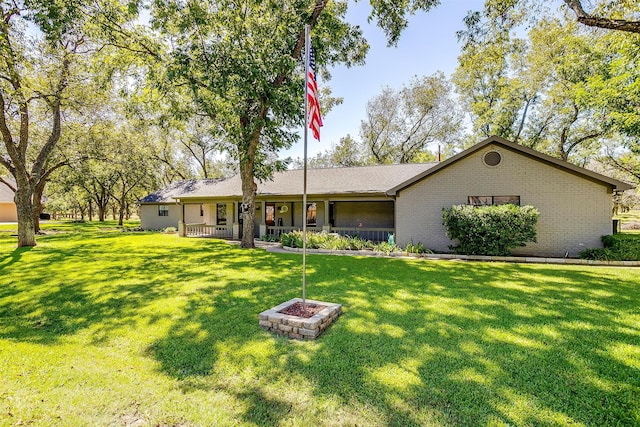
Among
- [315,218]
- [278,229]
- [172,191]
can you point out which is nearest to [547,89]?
[315,218]

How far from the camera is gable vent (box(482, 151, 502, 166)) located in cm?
1127

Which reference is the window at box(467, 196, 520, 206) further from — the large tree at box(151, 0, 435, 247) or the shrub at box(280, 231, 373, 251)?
the large tree at box(151, 0, 435, 247)

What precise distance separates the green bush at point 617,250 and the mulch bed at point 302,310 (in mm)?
10135

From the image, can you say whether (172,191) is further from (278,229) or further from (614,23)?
(614,23)

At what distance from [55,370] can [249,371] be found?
93.6 inches

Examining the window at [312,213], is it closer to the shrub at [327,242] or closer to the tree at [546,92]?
the shrub at [327,242]

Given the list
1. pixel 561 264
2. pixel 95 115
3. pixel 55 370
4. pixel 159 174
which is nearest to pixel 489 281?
pixel 561 264

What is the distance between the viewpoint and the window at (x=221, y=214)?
22922 millimetres

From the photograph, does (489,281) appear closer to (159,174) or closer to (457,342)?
(457,342)

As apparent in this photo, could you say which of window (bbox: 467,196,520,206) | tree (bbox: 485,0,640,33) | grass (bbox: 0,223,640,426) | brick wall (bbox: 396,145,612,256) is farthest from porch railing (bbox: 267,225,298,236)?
tree (bbox: 485,0,640,33)

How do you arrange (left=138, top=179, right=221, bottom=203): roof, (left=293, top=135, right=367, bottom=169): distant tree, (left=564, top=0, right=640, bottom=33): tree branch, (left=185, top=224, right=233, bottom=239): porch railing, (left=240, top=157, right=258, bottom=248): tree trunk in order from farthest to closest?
(left=293, top=135, right=367, bottom=169): distant tree, (left=138, top=179, right=221, bottom=203): roof, (left=185, top=224, right=233, bottom=239): porch railing, (left=240, top=157, right=258, bottom=248): tree trunk, (left=564, top=0, right=640, bottom=33): tree branch

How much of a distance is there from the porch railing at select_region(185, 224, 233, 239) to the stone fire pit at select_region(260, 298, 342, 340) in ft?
51.7

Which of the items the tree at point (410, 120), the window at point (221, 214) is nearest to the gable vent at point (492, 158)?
the window at point (221, 214)

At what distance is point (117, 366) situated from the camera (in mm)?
3750
